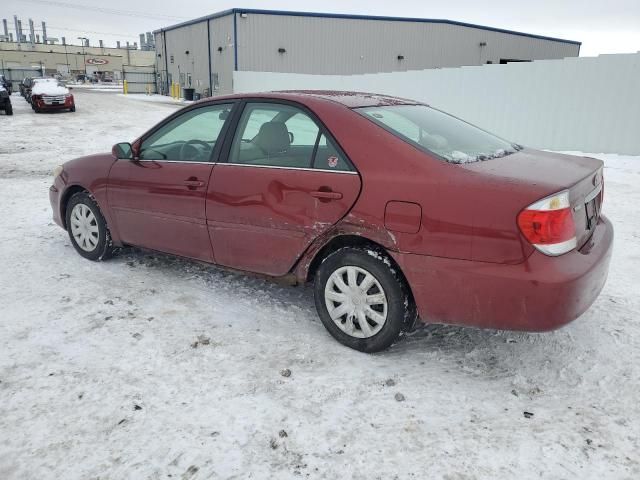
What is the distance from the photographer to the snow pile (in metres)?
22.6

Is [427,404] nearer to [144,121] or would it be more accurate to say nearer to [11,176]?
[11,176]

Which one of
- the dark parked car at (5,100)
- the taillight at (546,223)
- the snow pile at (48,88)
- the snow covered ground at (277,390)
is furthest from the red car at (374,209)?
the snow pile at (48,88)

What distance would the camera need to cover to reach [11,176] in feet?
29.7

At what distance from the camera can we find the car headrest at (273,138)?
349cm

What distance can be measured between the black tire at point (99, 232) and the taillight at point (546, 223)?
3.68 m

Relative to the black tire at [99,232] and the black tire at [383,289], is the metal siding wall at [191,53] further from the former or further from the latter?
the black tire at [383,289]

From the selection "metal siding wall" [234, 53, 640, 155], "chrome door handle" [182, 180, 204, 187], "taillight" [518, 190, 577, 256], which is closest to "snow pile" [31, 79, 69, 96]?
"metal siding wall" [234, 53, 640, 155]

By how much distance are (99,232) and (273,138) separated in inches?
85.2

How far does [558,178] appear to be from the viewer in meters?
2.74

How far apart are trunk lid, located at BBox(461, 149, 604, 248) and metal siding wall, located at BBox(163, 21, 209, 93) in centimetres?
3641

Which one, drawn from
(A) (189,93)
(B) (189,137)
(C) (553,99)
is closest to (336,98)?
(B) (189,137)

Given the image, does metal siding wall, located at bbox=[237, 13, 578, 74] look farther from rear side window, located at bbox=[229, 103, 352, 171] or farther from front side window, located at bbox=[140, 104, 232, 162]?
rear side window, located at bbox=[229, 103, 352, 171]

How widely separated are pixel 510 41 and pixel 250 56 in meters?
20.8

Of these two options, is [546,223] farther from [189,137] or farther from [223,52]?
[223,52]
